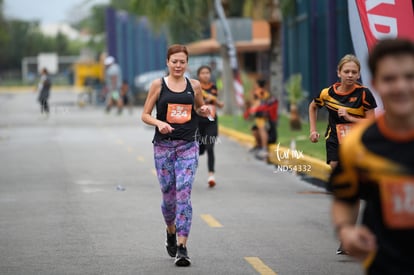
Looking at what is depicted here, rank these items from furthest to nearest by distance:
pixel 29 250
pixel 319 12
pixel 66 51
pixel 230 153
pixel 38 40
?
pixel 66 51 < pixel 38 40 < pixel 319 12 < pixel 230 153 < pixel 29 250

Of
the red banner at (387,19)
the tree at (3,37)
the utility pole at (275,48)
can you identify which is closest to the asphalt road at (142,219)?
the red banner at (387,19)

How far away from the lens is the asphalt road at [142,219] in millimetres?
9672

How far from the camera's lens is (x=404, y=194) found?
4.43 m

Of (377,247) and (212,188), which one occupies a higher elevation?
(377,247)

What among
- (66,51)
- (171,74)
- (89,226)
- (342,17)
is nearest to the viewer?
(171,74)

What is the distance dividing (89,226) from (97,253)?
194 centimetres

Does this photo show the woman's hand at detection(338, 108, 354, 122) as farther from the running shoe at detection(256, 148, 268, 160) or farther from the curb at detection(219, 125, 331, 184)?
the running shoe at detection(256, 148, 268, 160)

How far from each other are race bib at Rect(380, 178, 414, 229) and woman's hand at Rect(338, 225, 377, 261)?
0.38 feet

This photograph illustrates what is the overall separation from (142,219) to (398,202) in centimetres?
840

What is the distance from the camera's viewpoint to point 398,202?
447 cm

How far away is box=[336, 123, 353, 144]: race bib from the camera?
1020 centimetres

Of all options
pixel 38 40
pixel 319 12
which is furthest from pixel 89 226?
pixel 38 40

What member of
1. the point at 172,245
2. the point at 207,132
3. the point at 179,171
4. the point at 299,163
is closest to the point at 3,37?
the point at 299,163

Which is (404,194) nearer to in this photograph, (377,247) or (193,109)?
(377,247)
